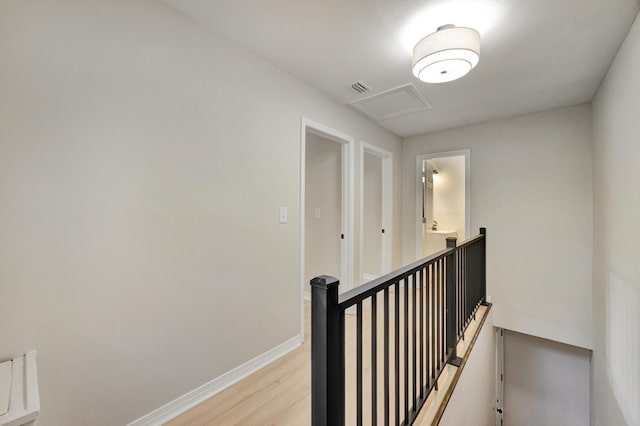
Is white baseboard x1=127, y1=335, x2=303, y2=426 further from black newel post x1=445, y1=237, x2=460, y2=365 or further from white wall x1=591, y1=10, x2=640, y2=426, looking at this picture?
white wall x1=591, y1=10, x2=640, y2=426

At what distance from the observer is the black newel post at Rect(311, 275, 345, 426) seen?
776mm

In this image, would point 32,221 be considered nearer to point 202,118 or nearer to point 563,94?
point 202,118

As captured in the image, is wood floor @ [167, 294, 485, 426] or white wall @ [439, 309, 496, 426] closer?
wood floor @ [167, 294, 485, 426]

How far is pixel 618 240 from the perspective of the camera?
2041 millimetres

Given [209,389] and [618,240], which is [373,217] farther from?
[209,389]

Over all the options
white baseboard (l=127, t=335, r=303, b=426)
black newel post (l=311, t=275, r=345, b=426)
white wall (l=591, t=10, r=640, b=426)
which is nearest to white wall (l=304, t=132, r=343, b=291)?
white baseboard (l=127, t=335, r=303, b=426)

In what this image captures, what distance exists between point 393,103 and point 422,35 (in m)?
1.12

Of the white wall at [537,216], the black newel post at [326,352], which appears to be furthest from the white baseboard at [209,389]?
the white wall at [537,216]

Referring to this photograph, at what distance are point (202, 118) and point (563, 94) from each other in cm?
338

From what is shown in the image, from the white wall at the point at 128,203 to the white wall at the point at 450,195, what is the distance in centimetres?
452

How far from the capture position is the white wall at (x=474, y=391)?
176 centimetres

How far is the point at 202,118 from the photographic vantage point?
1.72m

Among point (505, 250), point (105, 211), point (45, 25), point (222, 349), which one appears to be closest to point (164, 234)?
point (105, 211)

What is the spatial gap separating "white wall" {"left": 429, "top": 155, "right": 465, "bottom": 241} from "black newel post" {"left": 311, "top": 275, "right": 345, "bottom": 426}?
5302 mm
